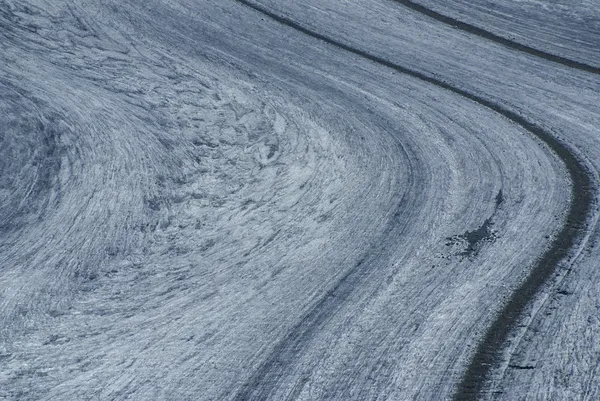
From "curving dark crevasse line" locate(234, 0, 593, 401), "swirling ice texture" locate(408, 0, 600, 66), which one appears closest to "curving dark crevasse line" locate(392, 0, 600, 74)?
"swirling ice texture" locate(408, 0, 600, 66)

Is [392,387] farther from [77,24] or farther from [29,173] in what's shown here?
[77,24]

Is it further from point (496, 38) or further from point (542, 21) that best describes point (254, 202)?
point (542, 21)

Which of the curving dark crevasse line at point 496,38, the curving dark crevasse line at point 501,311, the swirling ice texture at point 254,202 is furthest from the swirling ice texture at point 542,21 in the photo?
the curving dark crevasse line at point 501,311

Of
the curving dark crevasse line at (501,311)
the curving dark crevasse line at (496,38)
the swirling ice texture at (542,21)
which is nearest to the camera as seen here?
the curving dark crevasse line at (501,311)

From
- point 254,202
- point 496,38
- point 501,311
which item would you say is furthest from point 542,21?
point 501,311

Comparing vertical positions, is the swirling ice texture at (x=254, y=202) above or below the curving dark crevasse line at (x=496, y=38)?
below

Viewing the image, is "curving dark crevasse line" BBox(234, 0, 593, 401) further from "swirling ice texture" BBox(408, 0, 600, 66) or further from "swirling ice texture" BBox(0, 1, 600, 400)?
"swirling ice texture" BBox(408, 0, 600, 66)

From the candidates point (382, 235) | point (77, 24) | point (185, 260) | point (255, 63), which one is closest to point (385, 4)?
point (255, 63)

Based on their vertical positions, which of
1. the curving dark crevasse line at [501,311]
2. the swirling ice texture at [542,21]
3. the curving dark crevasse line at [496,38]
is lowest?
the curving dark crevasse line at [501,311]

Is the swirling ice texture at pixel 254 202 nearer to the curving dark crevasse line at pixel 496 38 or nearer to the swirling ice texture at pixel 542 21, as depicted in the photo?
the curving dark crevasse line at pixel 496 38
